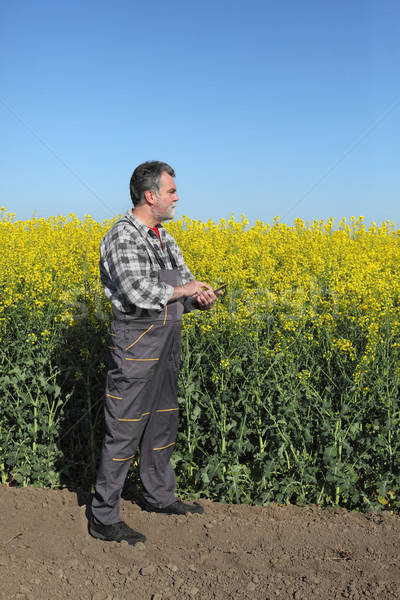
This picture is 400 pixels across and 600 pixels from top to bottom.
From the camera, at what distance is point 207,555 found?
2961 millimetres

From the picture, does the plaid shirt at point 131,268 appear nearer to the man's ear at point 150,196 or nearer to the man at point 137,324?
the man at point 137,324

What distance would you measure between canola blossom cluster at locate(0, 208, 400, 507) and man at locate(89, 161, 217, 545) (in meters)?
0.52

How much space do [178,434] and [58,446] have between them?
3.20 ft

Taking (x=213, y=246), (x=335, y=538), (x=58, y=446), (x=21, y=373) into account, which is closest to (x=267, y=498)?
(x=335, y=538)

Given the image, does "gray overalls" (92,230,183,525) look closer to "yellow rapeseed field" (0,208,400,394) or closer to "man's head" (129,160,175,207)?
"man's head" (129,160,175,207)

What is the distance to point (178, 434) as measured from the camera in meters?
3.77

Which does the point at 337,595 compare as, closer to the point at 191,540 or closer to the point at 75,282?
the point at 191,540

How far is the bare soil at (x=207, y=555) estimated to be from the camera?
8.73 ft

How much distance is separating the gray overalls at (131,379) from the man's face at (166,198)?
0.21 meters

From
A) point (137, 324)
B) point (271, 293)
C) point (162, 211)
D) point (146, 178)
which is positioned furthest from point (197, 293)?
point (271, 293)

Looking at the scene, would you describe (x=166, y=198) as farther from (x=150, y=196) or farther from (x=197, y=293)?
(x=197, y=293)

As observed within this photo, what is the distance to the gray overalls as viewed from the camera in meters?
3.10

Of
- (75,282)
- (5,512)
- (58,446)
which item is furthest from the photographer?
(75,282)

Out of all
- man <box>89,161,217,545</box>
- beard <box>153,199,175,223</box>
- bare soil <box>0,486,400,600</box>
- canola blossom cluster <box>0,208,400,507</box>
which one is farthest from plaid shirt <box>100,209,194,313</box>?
bare soil <box>0,486,400,600</box>
